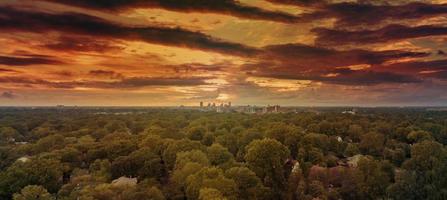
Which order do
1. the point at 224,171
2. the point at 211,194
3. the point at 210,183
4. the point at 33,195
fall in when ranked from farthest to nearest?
the point at 224,171 < the point at 210,183 < the point at 33,195 < the point at 211,194

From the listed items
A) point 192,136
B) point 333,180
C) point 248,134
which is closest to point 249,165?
point 333,180

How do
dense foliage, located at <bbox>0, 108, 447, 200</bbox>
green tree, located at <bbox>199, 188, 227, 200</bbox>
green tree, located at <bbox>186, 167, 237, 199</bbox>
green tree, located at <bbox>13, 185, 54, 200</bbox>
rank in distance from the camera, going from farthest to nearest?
dense foliage, located at <bbox>0, 108, 447, 200</bbox> < green tree, located at <bbox>186, 167, 237, 199</bbox> < green tree, located at <bbox>13, 185, 54, 200</bbox> < green tree, located at <bbox>199, 188, 227, 200</bbox>

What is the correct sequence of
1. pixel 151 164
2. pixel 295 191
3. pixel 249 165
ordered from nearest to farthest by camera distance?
pixel 295 191
pixel 249 165
pixel 151 164

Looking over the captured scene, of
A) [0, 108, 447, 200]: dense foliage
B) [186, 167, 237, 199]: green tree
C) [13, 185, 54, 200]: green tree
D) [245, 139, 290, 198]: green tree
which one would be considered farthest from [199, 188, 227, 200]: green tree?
[245, 139, 290, 198]: green tree

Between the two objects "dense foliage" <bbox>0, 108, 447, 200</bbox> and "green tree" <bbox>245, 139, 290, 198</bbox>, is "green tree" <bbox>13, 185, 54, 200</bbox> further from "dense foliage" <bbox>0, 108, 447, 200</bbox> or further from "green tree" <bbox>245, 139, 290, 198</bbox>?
"green tree" <bbox>245, 139, 290, 198</bbox>

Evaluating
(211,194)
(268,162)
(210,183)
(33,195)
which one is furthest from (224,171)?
(33,195)

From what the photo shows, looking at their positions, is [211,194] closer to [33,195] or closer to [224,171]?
[224,171]

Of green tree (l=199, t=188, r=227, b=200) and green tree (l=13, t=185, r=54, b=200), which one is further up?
green tree (l=199, t=188, r=227, b=200)

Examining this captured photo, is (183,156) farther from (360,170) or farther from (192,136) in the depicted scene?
(192,136)

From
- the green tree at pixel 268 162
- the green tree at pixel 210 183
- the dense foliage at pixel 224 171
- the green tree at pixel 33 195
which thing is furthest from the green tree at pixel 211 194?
the green tree at pixel 268 162

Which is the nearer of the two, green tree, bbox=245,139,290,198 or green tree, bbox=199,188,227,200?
green tree, bbox=199,188,227,200

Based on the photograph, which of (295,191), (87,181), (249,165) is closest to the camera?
(87,181)
